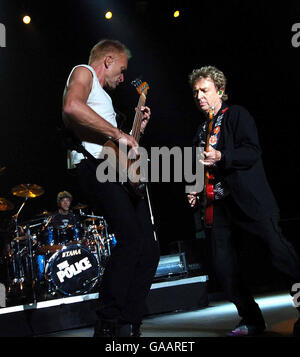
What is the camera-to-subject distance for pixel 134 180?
7.80ft

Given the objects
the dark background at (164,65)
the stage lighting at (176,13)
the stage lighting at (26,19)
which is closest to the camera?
the dark background at (164,65)

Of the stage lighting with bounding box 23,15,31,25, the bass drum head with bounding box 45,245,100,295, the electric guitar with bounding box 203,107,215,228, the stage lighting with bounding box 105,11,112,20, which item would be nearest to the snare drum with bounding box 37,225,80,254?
the bass drum head with bounding box 45,245,100,295

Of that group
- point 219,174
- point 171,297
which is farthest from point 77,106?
point 171,297

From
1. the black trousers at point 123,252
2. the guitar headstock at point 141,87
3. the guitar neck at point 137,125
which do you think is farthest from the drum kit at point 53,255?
the black trousers at point 123,252

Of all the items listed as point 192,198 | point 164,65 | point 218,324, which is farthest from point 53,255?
point 164,65

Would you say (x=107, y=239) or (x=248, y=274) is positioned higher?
(x=107, y=239)

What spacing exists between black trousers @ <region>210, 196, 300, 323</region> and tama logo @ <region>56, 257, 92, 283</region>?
11.0ft

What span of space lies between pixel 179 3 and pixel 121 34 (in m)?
1.04

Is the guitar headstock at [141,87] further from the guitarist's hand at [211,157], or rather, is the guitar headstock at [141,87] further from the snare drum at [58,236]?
the snare drum at [58,236]

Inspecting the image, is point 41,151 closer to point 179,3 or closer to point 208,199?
point 179,3

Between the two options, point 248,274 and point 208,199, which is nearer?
point 208,199

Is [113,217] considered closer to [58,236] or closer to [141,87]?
[141,87]

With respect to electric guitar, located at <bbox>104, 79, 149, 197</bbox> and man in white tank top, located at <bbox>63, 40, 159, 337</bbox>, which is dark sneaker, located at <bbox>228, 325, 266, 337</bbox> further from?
electric guitar, located at <bbox>104, 79, 149, 197</bbox>

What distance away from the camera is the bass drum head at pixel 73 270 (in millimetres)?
5691
